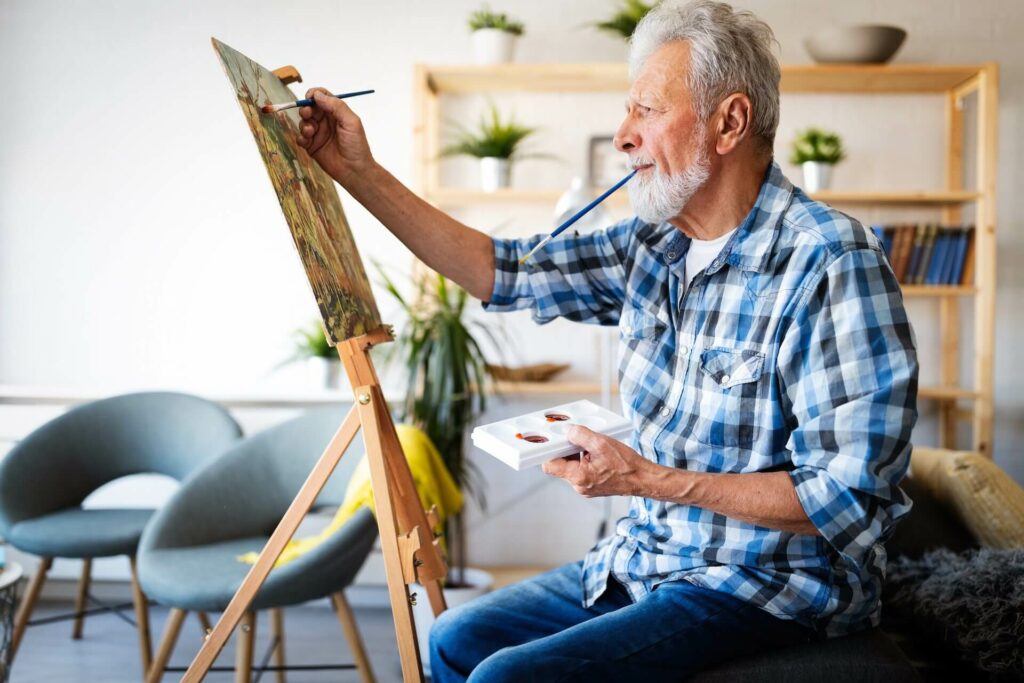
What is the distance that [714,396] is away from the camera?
1337mm

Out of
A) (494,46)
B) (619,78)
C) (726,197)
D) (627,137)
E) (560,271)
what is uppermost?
(494,46)

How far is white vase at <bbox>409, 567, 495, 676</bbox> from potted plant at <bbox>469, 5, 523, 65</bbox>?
178 cm

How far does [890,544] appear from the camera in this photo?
209cm

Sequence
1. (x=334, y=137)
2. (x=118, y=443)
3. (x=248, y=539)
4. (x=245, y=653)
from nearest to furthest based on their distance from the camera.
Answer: (x=334, y=137), (x=245, y=653), (x=248, y=539), (x=118, y=443)

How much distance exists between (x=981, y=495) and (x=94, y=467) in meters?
2.46

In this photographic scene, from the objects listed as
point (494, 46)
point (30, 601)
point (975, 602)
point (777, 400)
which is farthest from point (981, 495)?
point (30, 601)

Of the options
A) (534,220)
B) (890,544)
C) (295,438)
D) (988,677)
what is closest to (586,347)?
(534,220)

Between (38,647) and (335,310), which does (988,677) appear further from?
(38,647)

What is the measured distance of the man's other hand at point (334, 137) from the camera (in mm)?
1436

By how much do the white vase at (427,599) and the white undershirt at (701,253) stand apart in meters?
1.42

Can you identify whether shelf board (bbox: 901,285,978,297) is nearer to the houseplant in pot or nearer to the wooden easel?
the houseplant in pot

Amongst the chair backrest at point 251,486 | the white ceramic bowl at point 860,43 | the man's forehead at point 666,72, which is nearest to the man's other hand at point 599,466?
the man's forehead at point 666,72

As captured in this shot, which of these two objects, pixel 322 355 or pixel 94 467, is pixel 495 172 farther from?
pixel 94 467

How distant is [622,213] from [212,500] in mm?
1865
